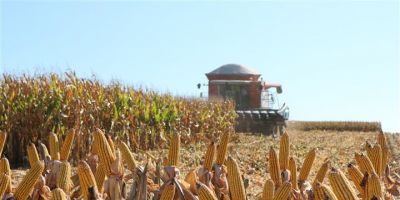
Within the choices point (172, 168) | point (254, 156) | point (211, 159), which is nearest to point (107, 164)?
point (172, 168)

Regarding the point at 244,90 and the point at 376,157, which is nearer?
the point at 376,157

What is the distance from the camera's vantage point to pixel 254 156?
13.9 meters

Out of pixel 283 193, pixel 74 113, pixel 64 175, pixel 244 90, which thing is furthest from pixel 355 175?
pixel 244 90

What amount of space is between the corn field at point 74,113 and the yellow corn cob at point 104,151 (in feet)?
29.9

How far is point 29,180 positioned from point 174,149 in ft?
1.31

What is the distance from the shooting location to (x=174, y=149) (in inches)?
64.9

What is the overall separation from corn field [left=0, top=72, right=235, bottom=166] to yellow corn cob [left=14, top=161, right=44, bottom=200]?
9205 mm

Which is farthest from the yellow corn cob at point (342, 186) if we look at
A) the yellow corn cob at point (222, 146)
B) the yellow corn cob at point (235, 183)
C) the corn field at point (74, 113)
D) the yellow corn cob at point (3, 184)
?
the corn field at point (74, 113)

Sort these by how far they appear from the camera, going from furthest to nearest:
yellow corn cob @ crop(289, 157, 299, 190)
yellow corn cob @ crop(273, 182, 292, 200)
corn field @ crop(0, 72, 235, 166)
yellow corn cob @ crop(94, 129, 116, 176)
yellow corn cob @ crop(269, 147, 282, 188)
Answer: corn field @ crop(0, 72, 235, 166) < yellow corn cob @ crop(289, 157, 299, 190) < yellow corn cob @ crop(269, 147, 282, 188) < yellow corn cob @ crop(94, 129, 116, 176) < yellow corn cob @ crop(273, 182, 292, 200)

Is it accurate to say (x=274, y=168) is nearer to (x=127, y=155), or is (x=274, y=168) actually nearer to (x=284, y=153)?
(x=284, y=153)

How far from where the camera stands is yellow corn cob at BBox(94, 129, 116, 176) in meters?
1.57

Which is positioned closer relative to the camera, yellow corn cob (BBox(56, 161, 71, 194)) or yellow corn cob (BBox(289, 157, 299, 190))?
yellow corn cob (BBox(56, 161, 71, 194))

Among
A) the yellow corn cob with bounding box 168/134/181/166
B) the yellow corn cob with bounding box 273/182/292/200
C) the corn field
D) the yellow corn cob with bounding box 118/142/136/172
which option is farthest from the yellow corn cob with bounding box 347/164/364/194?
the corn field

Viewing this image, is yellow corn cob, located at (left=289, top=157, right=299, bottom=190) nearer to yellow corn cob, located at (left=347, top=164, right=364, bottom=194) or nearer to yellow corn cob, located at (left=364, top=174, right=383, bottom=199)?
yellow corn cob, located at (left=347, top=164, right=364, bottom=194)
